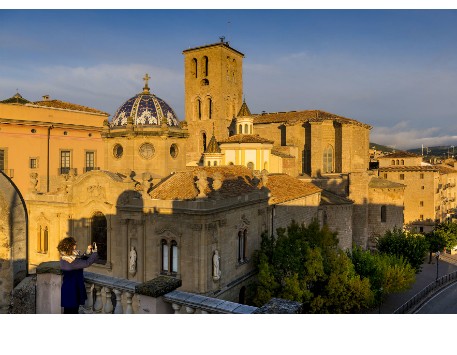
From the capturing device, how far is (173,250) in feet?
54.5

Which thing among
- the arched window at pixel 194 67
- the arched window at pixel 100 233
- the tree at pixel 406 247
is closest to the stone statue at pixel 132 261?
the arched window at pixel 100 233

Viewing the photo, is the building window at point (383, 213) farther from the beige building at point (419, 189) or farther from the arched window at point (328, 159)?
the beige building at point (419, 189)

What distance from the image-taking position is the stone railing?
18.0 ft

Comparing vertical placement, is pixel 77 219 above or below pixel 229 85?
below

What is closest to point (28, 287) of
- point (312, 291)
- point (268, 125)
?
point (312, 291)

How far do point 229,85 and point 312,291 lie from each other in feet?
114

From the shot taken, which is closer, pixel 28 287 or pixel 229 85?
pixel 28 287

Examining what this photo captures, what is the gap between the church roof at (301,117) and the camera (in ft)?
133

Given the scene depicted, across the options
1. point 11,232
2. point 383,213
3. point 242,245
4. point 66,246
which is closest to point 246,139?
point 242,245

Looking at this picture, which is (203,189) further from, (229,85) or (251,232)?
(229,85)

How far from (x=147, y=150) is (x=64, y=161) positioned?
14.3 meters

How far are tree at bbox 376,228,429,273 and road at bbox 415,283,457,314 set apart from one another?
3.04 m

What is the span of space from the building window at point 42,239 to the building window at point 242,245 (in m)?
9.99

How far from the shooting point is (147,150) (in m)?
20.3
